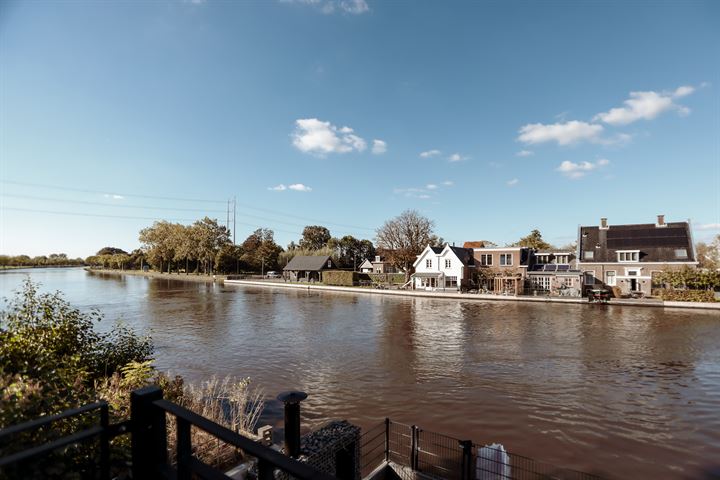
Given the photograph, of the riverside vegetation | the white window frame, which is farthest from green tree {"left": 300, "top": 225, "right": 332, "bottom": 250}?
the riverside vegetation

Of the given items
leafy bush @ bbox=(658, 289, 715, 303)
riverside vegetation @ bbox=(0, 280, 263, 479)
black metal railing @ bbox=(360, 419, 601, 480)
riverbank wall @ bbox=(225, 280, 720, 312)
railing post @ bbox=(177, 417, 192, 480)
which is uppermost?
railing post @ bbox=(177, 417, 192, 480)

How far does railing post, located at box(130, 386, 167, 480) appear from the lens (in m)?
2.15

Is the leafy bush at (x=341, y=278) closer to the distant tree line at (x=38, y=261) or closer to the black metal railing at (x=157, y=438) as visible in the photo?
the black metal railing at (x=157, y=438)

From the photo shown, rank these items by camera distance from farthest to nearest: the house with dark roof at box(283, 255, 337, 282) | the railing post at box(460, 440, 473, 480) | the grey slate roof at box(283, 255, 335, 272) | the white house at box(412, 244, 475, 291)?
the house with dark roof at box(283, 255, 337, 282) → the grey slate roof at box(283, 255, 335, 272) → the white house at box(412, 244, 475, 291) → the railing post at box(460, 440, 473, 480)

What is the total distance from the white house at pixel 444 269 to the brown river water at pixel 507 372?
1773 cm

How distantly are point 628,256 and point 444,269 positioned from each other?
2019 centimetres

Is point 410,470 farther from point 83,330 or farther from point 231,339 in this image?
point 231,339

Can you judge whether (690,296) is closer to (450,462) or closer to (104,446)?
(450,462)

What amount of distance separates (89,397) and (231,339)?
15.9 metres

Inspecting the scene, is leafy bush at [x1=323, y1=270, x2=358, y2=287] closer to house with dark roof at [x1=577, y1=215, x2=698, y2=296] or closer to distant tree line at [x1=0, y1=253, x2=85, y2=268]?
house with dark roof at [x1=577, y1=215, x2=698, y2=296]

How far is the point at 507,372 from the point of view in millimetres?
13797

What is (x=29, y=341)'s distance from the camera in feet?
19.4

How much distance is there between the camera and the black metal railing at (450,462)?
672cm

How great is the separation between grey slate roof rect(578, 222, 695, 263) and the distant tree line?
414 feet
